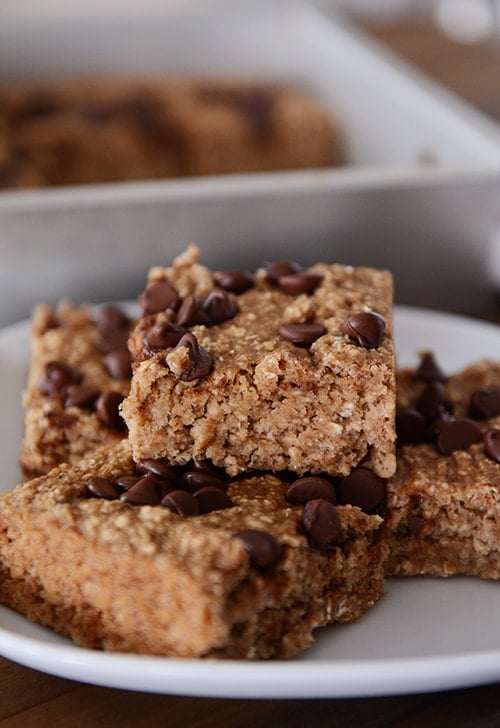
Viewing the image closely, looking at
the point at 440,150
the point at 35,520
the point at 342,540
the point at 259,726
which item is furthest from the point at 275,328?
the point at 440,150

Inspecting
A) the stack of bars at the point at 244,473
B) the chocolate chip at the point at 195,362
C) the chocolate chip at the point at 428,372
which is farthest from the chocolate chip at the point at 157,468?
the chocolate chip at the point at 428,372

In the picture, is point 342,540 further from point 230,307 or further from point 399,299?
point 399,299

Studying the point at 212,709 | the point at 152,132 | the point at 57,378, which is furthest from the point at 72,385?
the point at 152,132

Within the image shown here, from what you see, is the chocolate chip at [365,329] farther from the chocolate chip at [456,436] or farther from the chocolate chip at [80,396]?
the chocolate chip at [80,396]

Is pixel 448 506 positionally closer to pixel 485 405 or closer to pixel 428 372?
pixel 485 405

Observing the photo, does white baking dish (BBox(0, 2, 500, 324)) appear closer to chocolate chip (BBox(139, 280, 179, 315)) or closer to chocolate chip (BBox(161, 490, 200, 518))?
chocolate chip (BBox(139, 280, 179, 315))
